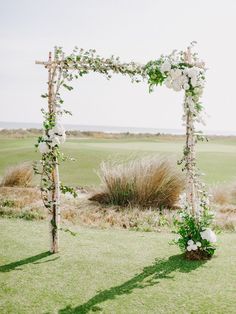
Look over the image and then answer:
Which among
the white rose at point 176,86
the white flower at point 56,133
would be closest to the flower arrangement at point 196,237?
the white rose at point 176,86

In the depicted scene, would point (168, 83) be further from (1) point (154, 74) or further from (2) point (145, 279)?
(2) point (145, 279)

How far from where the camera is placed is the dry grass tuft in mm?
12352

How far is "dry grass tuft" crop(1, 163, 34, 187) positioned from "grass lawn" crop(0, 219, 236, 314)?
17.2 ft

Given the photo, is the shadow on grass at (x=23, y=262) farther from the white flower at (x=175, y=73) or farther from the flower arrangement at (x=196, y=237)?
the white flower at (x=175, y=73)

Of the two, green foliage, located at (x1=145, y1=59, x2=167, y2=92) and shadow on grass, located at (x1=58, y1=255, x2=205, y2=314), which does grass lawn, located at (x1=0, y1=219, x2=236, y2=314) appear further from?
green foliage, located at (x1=145, y1=59, x2=167, y2=92)

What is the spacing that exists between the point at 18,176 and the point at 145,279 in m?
7.97

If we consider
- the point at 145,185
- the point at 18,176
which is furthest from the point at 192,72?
the point at 18,176

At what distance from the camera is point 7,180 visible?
1234cm

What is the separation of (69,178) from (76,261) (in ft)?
25.5

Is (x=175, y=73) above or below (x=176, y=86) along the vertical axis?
above

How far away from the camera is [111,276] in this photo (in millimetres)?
5328

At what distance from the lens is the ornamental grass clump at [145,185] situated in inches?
389

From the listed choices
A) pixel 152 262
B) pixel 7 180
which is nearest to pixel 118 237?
pixel 152 262

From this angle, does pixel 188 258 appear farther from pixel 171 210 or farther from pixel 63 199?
pixel 63 199
